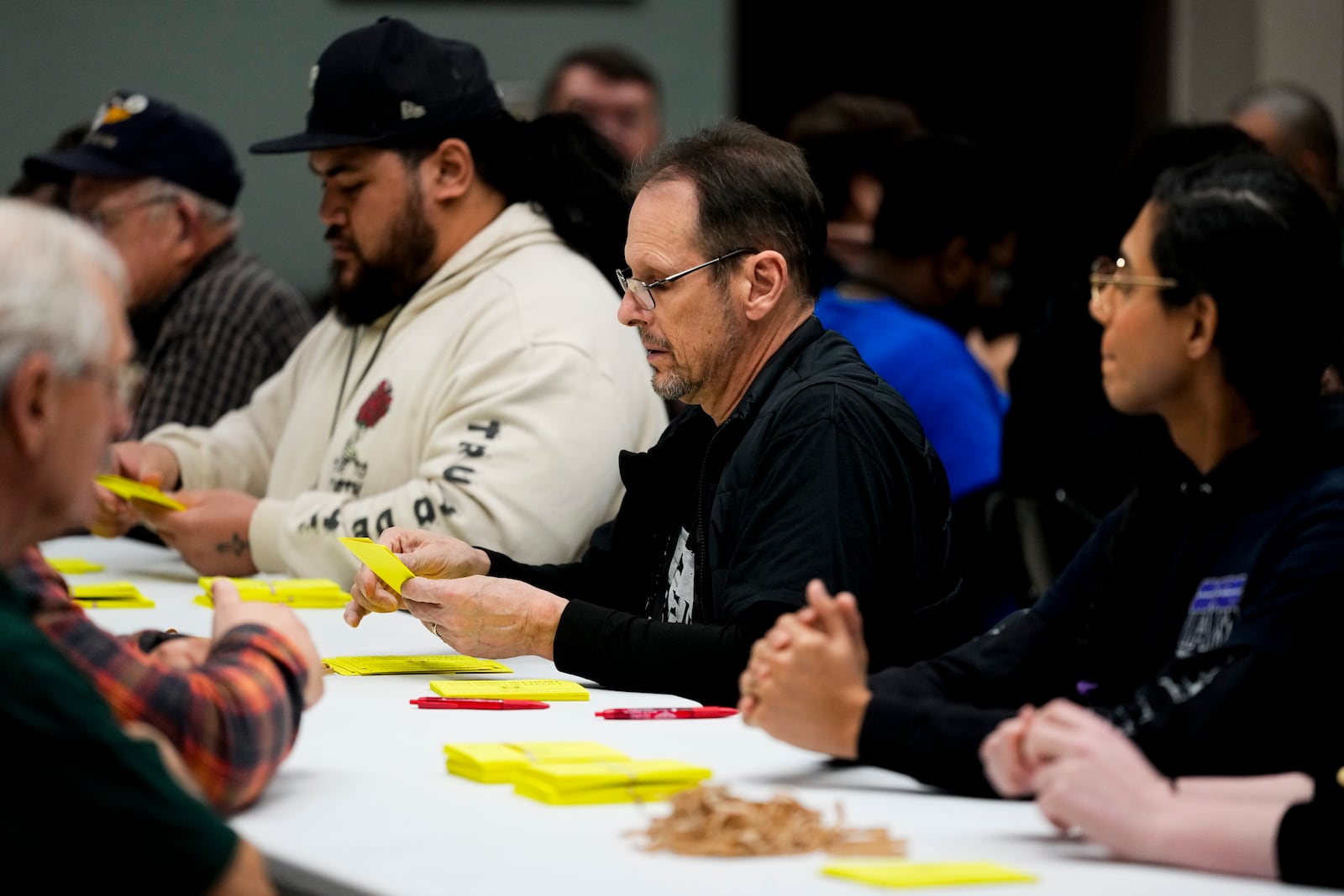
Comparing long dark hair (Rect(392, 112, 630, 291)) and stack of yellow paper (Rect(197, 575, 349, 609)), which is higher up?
long dark hair (Rect(392, 112, 630, 291))

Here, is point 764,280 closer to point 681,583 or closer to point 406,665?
point 681,583

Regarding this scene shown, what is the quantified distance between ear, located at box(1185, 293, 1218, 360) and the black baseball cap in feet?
7.24

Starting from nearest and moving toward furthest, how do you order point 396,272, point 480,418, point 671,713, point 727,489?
1. point 671,713
2. point 727,489
3. point 480,418
4. point 396,272

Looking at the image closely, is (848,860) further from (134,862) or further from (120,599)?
(120,599)

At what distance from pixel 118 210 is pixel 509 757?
140 inches

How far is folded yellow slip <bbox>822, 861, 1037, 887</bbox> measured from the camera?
1460 millimetres

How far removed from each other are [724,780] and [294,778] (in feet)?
1.56

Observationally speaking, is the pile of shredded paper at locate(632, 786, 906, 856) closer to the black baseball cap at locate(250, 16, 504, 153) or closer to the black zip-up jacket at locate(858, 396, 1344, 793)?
the black zip-up jacket at locate(858, 396, 1344, 793)

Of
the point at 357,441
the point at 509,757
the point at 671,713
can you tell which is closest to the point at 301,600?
the point at 357,441

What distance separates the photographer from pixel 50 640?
4.61 ft

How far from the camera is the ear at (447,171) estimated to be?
3.80 meters

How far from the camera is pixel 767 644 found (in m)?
1.86

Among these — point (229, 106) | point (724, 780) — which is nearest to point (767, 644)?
point (724, 780)

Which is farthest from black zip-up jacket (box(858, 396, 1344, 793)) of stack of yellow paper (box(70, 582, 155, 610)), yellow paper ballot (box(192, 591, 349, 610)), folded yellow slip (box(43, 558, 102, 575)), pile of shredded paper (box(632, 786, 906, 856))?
folded yellow slip (box(43, 558, 102, 575))
